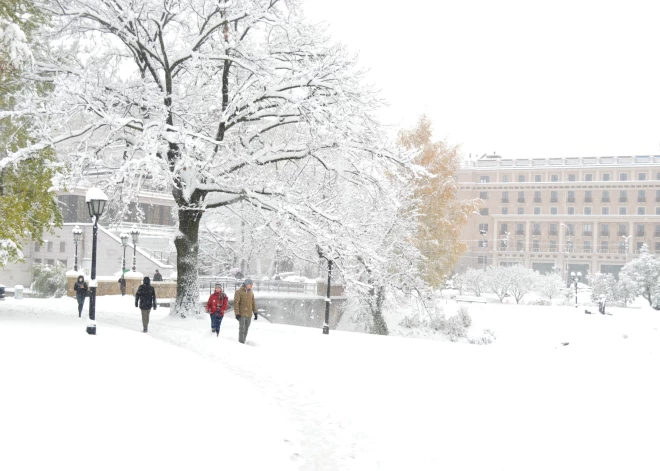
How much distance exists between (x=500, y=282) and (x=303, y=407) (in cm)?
4659

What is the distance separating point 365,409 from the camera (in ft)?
33.3

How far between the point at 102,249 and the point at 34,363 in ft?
109

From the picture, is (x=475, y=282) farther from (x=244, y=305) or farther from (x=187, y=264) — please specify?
(x=244, y=305)

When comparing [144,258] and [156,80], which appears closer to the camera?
[156,80]

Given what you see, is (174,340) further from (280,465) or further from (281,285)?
(281,285)

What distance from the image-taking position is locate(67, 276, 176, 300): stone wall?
3077 centimetres

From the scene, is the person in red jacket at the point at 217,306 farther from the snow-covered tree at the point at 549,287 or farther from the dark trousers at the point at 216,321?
the snow-covered tree at the point at 549,287

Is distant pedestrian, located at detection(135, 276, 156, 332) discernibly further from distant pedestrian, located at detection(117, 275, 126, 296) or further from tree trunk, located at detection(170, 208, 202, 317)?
distant pedestrian, located at detection(117, 275, 126, 296)

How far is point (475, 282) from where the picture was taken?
57.4 metres

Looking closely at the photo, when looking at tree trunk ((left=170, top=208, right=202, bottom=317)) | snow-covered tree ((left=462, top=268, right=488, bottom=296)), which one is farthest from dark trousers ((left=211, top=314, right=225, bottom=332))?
snow-covered tree ((left=462, top=268, right=488, bottom=296))

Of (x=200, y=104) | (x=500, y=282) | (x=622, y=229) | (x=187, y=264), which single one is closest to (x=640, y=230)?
(x=622, y=229)

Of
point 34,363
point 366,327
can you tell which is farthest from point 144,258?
point 34,363

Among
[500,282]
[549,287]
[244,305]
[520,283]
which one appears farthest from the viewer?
[549,287]

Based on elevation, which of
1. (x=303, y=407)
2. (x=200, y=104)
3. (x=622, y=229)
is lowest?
(x=303, y=407)
